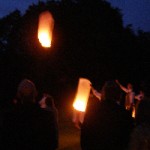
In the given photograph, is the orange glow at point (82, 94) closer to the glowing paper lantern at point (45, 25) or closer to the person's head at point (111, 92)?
the glowing paper lantern at point (45, 25)

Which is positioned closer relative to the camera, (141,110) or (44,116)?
(44,116)

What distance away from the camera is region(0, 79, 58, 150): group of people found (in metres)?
4.68

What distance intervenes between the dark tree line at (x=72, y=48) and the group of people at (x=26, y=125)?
24628mm

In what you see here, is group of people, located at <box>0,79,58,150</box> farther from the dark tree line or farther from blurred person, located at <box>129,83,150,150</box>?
the dark tree line

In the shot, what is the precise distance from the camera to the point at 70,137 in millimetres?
14664

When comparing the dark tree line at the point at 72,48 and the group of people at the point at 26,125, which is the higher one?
the dark tree line at the point at 72,48

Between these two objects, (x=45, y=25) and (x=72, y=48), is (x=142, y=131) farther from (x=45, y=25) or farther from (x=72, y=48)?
(x=72, y=48)

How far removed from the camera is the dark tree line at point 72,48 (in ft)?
106

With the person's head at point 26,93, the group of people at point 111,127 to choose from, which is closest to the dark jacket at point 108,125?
the group of people at point 111,127

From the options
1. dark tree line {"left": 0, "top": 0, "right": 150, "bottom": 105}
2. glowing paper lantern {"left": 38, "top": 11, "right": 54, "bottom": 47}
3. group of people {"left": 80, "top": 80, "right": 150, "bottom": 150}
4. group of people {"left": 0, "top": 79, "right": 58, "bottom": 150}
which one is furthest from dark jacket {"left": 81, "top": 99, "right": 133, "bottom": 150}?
dark tree line {"left": 0, "top": 0, "right": 150, "bottom": 105}

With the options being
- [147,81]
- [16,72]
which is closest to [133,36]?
[16,72]

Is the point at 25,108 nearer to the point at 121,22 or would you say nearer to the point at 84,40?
the point at 84,40

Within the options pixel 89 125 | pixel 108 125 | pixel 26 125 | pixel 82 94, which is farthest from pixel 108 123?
pixel 82 94

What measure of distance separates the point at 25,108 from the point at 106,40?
29673mm
